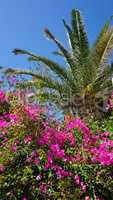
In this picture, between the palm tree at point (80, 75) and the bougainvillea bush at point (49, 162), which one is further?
the palm tree at point (80, 75)

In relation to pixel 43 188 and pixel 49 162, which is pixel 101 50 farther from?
pixel 43 188

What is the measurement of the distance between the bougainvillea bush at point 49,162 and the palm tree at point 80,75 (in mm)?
6073

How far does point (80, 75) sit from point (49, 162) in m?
8.03

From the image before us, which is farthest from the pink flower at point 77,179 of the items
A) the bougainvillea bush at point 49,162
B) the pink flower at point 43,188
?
the pink flower at point 43,188

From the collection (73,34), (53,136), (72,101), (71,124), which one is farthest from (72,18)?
(53,136)

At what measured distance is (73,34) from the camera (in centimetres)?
1570

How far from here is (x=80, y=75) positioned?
1462cm

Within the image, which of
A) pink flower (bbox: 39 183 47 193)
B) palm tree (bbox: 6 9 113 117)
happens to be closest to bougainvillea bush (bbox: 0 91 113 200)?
pink flower (bbox: 39 183 47 193)

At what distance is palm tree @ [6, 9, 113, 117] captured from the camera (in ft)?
46.8

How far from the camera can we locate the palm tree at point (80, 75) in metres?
14.3

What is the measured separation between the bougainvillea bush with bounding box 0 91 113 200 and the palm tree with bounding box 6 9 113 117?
607cm

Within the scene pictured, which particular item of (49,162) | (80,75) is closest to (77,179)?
(49,162)

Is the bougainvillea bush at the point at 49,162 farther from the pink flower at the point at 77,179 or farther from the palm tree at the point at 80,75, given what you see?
the palm tree at the point at 80,75

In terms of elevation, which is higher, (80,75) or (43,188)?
(80,75)
